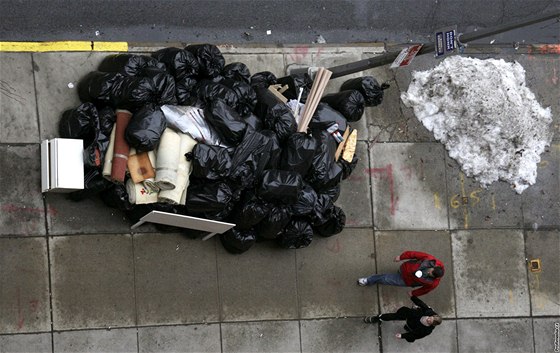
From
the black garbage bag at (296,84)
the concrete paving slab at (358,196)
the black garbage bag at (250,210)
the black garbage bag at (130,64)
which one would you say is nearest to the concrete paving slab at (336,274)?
the concrete paving slab at (358,196)

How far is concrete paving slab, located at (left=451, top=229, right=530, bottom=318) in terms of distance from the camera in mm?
10133

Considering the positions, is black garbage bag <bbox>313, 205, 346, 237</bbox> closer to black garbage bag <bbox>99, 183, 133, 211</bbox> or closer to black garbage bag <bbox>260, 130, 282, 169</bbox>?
black garbage bag <bbox>260, 130, 282, 169</bbox>

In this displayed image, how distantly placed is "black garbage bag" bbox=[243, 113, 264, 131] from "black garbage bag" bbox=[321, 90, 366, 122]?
1149mm

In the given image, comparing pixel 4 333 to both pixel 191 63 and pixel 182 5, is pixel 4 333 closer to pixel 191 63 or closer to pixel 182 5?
pixel 191 63

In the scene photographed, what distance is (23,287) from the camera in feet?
27.6

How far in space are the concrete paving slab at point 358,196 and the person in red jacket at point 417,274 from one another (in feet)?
2.60

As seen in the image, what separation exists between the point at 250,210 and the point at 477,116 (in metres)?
3.80

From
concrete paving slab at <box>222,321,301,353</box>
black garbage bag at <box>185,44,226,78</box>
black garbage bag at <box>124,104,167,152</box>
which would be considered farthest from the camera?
concrete paving slab at <box>222,321,301,353</box>

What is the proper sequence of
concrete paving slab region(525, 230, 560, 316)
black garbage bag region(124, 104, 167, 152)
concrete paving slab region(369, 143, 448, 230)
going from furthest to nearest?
concrete paving slab region(525, 230, 560, 316), concrete paving slab region(369, 143, 448, 230), black garbage bag region(124, 104, 167, 152)

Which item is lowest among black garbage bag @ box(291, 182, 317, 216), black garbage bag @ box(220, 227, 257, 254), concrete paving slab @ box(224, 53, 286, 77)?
black garbage bag @ box(220, 227, 257, 254)

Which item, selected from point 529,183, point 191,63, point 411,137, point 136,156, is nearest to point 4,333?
point 136,156

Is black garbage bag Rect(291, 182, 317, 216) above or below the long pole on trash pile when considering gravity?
below

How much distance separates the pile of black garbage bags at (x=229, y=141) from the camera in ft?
27.4

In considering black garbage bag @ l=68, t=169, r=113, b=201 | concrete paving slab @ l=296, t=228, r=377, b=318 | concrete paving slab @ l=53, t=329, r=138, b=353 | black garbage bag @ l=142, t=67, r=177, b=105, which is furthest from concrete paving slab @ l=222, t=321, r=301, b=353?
black garbage bag @ l=142, t=67, r=177, b=105
